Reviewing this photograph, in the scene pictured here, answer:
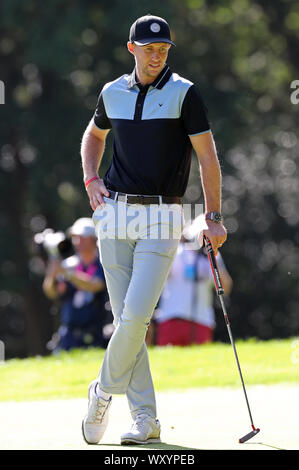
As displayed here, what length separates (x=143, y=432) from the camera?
16.8 feet

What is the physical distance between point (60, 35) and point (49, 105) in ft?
8.26

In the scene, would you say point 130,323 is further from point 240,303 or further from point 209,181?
point 240,303

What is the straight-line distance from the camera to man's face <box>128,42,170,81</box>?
17.2 feet

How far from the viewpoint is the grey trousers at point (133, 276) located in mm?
5191

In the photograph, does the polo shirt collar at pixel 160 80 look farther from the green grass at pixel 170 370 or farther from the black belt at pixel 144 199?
the green grass at pixel 170 370

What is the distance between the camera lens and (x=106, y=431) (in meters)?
5.60

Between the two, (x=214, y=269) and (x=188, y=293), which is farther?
(x=188, y=293)

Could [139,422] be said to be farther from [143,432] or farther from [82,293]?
[82,293]

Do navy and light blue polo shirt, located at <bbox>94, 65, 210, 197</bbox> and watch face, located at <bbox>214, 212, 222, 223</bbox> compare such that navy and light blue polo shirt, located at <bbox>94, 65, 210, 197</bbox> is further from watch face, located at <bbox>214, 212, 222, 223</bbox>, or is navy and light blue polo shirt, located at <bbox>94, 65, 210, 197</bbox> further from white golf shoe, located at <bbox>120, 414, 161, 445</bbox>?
white golf shoe, located at <bbox>120, 414, 161, 445</bbox>

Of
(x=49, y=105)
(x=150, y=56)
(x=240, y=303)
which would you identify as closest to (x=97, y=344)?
(x=150, y=56)

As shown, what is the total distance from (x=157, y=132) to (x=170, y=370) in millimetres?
4420

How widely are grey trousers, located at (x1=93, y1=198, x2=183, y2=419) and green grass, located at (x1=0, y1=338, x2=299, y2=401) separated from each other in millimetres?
2315

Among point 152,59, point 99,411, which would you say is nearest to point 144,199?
point 152,59
